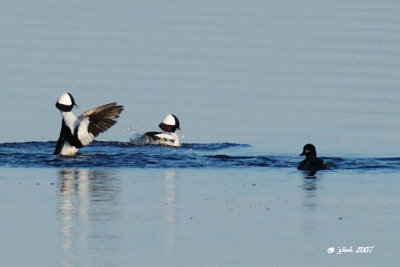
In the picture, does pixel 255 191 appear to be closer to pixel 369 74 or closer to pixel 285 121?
pixel 285 121

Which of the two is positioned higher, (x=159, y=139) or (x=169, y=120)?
(x=169, y=120)

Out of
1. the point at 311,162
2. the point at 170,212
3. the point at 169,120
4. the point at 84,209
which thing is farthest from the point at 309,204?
the point at 169,120

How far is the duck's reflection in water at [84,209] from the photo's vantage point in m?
13.3

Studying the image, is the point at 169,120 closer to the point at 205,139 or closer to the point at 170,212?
the point at 205,139

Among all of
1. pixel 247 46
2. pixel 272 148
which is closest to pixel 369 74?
pixel 247 46

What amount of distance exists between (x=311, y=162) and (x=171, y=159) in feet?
6.93

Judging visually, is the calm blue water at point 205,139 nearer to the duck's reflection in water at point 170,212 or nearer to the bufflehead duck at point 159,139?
the duck's reflection in water at point 170,212

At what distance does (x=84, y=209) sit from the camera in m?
15.3

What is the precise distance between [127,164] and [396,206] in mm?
4760

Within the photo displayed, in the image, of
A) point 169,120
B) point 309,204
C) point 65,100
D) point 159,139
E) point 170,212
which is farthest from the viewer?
point 169,120

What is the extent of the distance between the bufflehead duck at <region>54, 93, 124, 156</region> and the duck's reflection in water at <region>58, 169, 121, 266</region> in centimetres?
180

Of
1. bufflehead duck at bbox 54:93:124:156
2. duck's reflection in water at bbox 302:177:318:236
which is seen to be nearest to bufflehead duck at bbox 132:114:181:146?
bufflehead duck at bbox 54:93:124:156

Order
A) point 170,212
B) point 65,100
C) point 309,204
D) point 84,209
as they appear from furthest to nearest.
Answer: point 65,100 < point 309,204 < point 84,209 < point 170,212


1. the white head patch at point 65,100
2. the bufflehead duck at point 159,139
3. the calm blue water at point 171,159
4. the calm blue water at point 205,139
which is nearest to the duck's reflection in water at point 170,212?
the calm blue water at point 205,139
